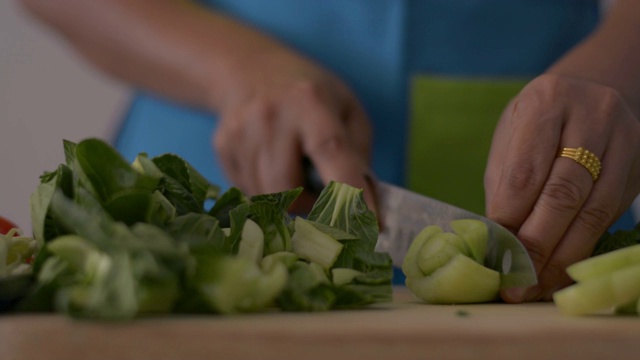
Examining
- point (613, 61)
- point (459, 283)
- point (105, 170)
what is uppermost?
point (613, 61)

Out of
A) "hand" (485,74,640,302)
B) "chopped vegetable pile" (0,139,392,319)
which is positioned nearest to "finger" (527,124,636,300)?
"hand" (485,74,640,302)

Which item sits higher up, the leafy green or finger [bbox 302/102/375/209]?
finger [bbox 302/102/375/209]

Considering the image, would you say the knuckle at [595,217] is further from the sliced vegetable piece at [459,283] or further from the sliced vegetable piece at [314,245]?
the sliced vegetable piece at [314,245]

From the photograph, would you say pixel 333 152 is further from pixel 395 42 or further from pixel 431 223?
pixel 395 42

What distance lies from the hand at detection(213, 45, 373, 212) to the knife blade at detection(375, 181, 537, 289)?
0.07 metres

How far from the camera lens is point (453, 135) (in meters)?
1.69

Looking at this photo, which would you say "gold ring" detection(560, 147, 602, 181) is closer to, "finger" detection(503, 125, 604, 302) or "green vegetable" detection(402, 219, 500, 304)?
"finger" detection(503, 125, 604, 302)

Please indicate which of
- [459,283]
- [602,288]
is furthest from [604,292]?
[459,283]

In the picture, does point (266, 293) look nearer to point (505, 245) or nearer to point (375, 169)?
point (505, 245)

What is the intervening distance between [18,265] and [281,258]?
9.4 inches

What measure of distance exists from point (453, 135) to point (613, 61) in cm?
45

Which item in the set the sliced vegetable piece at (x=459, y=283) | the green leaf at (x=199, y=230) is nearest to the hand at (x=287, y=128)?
the sliced vegetable piece at (x=459, y=283)

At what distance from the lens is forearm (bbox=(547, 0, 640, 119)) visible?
1.24 meters

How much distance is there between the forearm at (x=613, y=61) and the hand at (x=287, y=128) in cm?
30
